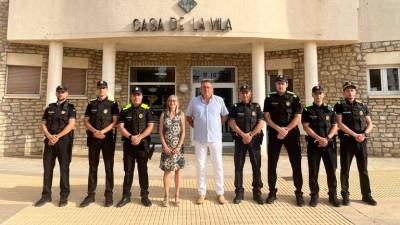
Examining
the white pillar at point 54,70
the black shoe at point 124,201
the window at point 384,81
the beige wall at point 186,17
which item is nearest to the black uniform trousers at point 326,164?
the black shoe at point 124,201

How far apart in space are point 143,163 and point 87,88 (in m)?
7.58

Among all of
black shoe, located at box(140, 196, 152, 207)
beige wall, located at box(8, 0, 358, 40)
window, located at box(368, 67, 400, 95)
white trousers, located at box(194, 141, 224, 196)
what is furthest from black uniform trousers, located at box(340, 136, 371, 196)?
window, located at box(368, 67, 400, 95)

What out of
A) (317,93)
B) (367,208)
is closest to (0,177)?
(317,93)

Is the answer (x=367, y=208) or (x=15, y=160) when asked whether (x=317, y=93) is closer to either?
(x=367, y=208)

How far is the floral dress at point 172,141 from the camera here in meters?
5.18

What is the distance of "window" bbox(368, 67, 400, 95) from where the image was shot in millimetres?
10727

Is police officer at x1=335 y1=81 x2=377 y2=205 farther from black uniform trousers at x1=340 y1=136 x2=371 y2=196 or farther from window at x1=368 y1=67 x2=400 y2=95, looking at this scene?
window at x1=368 y1=67 x2=400 y2=95

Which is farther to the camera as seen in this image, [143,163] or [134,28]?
[134,28]

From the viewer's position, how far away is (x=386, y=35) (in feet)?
34.9

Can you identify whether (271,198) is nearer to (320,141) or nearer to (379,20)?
(320,141)

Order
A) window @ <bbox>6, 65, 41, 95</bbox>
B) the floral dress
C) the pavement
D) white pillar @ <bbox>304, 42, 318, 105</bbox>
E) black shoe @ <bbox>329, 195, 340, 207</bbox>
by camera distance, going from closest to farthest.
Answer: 1. the pavement
2. black shoe @ <bbox>329, 195, 340, 207</bbox>
3. the floral dress
4. white pillar @ <bbox>304, 42, 318, 105</bbox>
5. window @ <bbox>6, 65, 41, 95</bbox>

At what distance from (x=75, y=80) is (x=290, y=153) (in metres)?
9.14

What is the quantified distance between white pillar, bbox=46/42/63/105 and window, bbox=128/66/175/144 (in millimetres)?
2737

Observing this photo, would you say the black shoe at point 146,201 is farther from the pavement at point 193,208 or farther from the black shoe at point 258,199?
the black shoe at point 258,199
